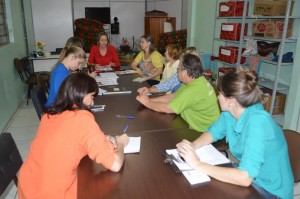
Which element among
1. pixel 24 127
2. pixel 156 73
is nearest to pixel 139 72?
pixel 156 73

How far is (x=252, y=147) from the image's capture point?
1.20 m

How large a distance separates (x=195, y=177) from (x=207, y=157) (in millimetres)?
223

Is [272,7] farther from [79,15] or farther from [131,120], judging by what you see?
[79,15]

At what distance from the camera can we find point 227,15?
4324mm

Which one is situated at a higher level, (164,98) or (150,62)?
(150,62)

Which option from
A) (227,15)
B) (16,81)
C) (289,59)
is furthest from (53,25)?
(289,59)

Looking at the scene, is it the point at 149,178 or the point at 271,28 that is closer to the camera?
the point at 149,178

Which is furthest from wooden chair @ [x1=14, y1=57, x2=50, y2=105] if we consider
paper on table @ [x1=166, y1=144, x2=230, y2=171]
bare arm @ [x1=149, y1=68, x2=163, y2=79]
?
paper on table @ [x1=166, y1=144, x2=230, y2=171]

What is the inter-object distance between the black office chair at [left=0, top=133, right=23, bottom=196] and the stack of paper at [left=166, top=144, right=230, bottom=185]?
0.91 metres

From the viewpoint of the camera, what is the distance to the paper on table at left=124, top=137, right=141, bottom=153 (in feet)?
5.20

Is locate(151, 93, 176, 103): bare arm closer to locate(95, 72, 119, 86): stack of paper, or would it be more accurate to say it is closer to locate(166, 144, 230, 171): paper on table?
locate(95, 72, 119, 86): stack of paper

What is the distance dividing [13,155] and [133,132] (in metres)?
0.78

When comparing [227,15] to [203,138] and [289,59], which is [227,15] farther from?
[203,138]

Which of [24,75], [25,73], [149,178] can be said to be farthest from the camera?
[24,75]
